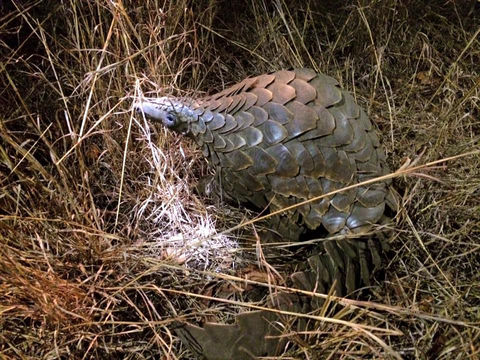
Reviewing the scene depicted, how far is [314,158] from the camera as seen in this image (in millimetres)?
1326

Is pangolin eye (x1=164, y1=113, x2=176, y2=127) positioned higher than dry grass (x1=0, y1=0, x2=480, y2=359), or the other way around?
pangolin eye (x1=164, y1=113, x2=176, y2=127)

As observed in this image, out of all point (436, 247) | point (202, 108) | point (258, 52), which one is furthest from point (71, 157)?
point (436, 247)

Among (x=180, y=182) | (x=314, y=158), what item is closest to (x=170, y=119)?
(x=180, y=182)

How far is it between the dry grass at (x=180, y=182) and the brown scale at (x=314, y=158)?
8 centimetres

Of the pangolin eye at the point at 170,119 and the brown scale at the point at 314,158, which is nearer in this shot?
the brown scale at the point at 314,158

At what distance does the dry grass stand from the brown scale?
0.27 feet

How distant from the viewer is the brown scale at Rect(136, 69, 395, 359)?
1.32 metres

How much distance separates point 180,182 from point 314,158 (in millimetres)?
430

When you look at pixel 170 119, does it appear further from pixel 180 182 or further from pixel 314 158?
pixel 314 158

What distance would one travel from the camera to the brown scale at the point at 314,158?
1322 mm

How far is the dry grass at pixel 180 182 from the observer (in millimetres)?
1245

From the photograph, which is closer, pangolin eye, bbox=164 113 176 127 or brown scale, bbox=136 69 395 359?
brown scale, bbox=136 69 395 359

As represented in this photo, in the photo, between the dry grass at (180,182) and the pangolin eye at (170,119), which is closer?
the dry grass at (180,182)

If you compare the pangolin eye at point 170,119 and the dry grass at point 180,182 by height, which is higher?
the pangolin eye at point 170,119
